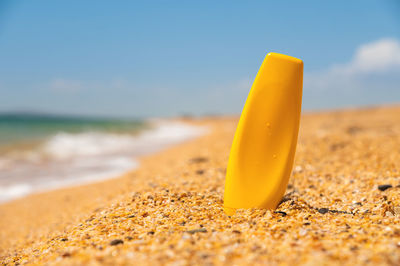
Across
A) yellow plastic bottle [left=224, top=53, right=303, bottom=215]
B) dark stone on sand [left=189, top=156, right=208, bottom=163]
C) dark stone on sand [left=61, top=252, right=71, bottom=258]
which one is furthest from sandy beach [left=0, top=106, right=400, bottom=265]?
dark stone on sand [left=189, top=156, right=208, bottom=163]

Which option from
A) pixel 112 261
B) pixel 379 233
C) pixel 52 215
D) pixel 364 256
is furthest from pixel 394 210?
pixel 52 215

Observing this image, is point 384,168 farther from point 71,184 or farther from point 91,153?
point 91,153

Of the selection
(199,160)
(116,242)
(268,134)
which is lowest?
(199,160)

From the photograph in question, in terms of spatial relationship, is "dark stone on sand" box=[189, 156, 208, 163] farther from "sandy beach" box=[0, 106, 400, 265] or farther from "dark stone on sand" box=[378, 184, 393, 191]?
"dark stone on sand" box=[378, 184, 393, 191]

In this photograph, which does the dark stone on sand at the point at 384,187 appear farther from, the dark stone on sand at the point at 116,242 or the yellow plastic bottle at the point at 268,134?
the dark stone on sand at the point at 116,242

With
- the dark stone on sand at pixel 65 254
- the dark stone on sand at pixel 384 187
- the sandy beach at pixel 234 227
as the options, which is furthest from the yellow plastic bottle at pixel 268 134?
the dark stone on sand at pixel 384 187

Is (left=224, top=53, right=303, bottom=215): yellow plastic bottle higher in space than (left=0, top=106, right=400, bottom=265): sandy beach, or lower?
higher

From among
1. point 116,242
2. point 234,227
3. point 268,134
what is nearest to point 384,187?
point 268,134

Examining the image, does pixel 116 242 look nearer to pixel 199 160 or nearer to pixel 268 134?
pixel 268 134
